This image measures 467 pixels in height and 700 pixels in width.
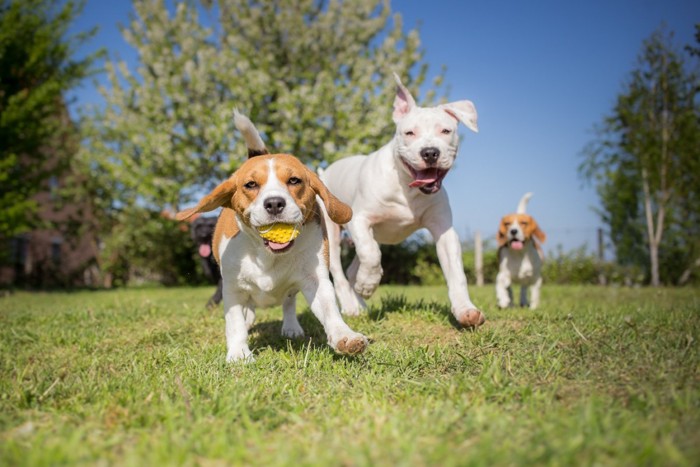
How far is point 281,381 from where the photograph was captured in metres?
2.82

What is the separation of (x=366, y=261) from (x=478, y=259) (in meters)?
13.1

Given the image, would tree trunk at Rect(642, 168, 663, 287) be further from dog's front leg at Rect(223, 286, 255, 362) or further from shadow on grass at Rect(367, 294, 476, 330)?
dog's front leg at Rect(223, 286, 255, 362)

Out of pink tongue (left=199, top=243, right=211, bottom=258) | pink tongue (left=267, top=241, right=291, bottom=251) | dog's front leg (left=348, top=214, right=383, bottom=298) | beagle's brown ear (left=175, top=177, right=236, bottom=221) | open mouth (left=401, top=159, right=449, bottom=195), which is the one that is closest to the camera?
pink tongue (left=267, top=241, right=291, bottom=251)

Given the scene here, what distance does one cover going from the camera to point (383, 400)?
2.41m

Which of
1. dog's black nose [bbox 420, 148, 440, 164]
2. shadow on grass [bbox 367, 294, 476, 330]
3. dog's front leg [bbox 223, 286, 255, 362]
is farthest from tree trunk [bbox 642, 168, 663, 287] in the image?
dog's front leg [bbox 223, 286, 255, 362]

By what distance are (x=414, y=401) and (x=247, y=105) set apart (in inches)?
638

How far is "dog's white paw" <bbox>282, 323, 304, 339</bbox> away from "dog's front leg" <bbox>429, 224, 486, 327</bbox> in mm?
1226

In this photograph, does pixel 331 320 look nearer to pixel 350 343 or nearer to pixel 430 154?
pixel 350 343

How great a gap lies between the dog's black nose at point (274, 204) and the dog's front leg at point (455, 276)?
64.2 inches

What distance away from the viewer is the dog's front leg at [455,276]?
3890 millimetres

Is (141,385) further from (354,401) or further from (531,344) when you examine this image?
(531,344)

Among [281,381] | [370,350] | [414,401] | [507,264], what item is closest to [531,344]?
[370,350]

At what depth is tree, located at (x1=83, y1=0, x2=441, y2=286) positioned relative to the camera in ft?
56.6

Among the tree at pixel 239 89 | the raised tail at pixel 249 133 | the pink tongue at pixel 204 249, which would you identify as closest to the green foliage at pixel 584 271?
the tree at pixel 239 89
